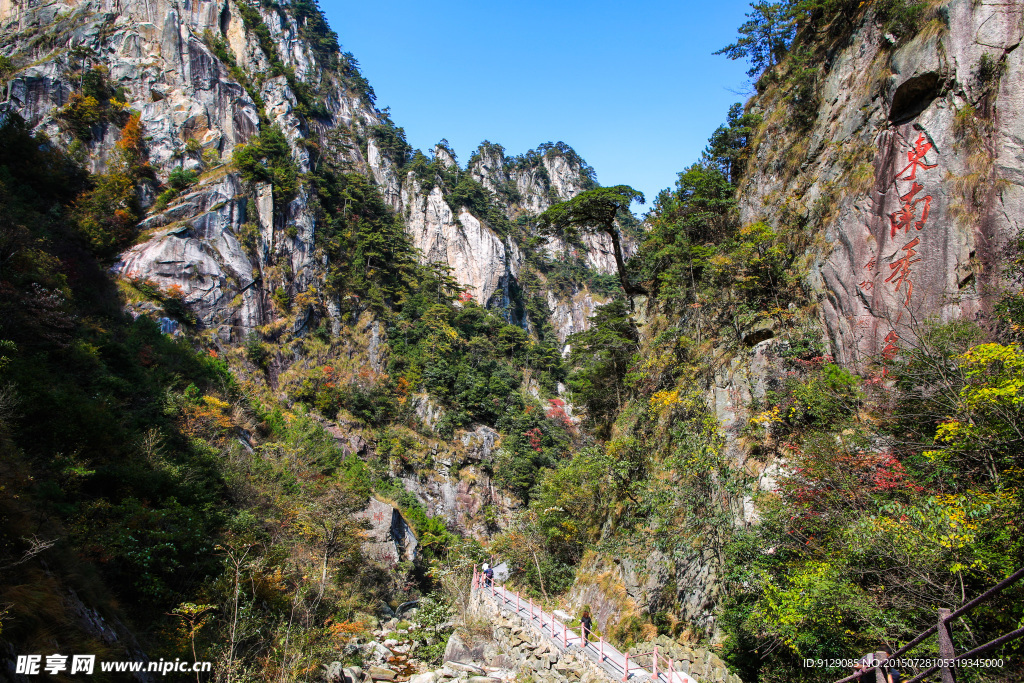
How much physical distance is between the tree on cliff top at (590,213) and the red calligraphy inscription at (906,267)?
8237 millimetres

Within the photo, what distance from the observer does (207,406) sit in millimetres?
19406

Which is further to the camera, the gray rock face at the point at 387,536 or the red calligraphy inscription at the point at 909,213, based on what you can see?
the gray rock face at the point at 387,536

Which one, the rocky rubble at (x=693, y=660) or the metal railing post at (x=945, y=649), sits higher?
the metal railing post at (x=945, y=649)

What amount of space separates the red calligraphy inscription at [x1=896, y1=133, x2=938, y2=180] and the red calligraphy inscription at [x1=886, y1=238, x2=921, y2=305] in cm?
142

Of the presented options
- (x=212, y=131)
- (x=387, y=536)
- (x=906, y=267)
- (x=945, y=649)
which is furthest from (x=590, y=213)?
(x=212, y=131)

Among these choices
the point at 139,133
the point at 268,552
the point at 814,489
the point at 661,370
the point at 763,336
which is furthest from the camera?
the point at 139,133

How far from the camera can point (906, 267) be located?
8914 millimetres

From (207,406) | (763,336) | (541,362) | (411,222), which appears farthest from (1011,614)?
(411,222)

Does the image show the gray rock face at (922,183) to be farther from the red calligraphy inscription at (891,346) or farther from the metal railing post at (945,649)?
the metal railing post at (945,649)

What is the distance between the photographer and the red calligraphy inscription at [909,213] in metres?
8.80

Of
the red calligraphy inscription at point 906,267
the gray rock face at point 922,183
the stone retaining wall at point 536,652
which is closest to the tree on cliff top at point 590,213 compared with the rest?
the gray rock face at point 922,183

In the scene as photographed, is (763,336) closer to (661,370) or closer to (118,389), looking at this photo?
Answer: (661,370)

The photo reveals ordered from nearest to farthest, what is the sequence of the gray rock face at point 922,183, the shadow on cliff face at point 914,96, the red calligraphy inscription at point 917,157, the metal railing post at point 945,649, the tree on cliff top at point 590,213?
the metal railing post at point 945,649 → the gray rock face at point 922,183 → the red calligraphy inscription at point 917,157 → the shadow on cliff face at point 914,96 → the tree on cliff top at point 590,213

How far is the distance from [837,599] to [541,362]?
34363 millimetres
